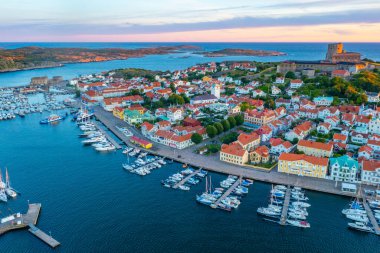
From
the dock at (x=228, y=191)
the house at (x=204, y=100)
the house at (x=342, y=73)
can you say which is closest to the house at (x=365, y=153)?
the dock at (x=228, y=191)

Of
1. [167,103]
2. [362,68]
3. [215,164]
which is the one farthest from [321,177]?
[362,68]

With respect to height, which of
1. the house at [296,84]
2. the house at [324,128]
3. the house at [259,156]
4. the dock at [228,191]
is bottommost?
the dock at [228,191]

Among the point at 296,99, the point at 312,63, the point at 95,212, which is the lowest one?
the point at 95,212

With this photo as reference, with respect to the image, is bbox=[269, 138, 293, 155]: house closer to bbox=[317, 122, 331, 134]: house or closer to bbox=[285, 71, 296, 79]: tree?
bbox=[317, 122, 331, 134]: house

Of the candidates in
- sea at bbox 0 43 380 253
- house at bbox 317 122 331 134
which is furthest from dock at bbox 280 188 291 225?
house at bbox 317 122 331 134

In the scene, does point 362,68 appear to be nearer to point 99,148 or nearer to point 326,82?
point 326,82

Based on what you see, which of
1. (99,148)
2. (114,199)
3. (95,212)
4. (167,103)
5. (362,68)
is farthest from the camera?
(362,68)

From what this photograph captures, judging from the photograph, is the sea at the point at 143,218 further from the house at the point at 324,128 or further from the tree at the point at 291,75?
the tree at the point at 291,75
